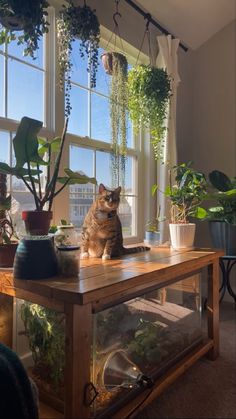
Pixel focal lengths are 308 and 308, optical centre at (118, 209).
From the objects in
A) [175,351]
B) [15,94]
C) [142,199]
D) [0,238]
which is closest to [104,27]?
[15,94]

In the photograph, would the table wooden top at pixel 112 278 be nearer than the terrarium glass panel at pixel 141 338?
Yes

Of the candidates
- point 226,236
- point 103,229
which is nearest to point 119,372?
point 103,229

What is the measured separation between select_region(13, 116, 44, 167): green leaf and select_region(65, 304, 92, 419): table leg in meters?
0.64

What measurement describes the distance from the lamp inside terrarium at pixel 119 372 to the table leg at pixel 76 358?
0.91ft

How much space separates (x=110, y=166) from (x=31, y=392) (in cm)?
174

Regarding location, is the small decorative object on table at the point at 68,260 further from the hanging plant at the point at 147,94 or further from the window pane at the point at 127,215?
the hanging plant at the point at 147,94

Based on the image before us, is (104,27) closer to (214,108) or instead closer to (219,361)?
(214,108)

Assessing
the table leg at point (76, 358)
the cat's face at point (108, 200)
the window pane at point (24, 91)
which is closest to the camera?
the table leg at point (76, 358)

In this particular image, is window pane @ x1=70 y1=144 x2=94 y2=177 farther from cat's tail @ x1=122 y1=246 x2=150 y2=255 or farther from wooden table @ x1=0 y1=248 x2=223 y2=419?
wooden table @ x1=0 y1=248 x2=223 y2=419

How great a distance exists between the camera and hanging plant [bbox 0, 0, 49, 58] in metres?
1.38

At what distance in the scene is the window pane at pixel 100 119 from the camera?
2.28 m

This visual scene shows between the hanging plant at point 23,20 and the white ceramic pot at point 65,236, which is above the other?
the hanging plant at point 23,20

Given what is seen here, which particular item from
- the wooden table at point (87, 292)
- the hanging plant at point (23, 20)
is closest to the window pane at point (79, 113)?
the hanging plant at point (23, 20)

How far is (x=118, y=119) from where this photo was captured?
7.34ft
